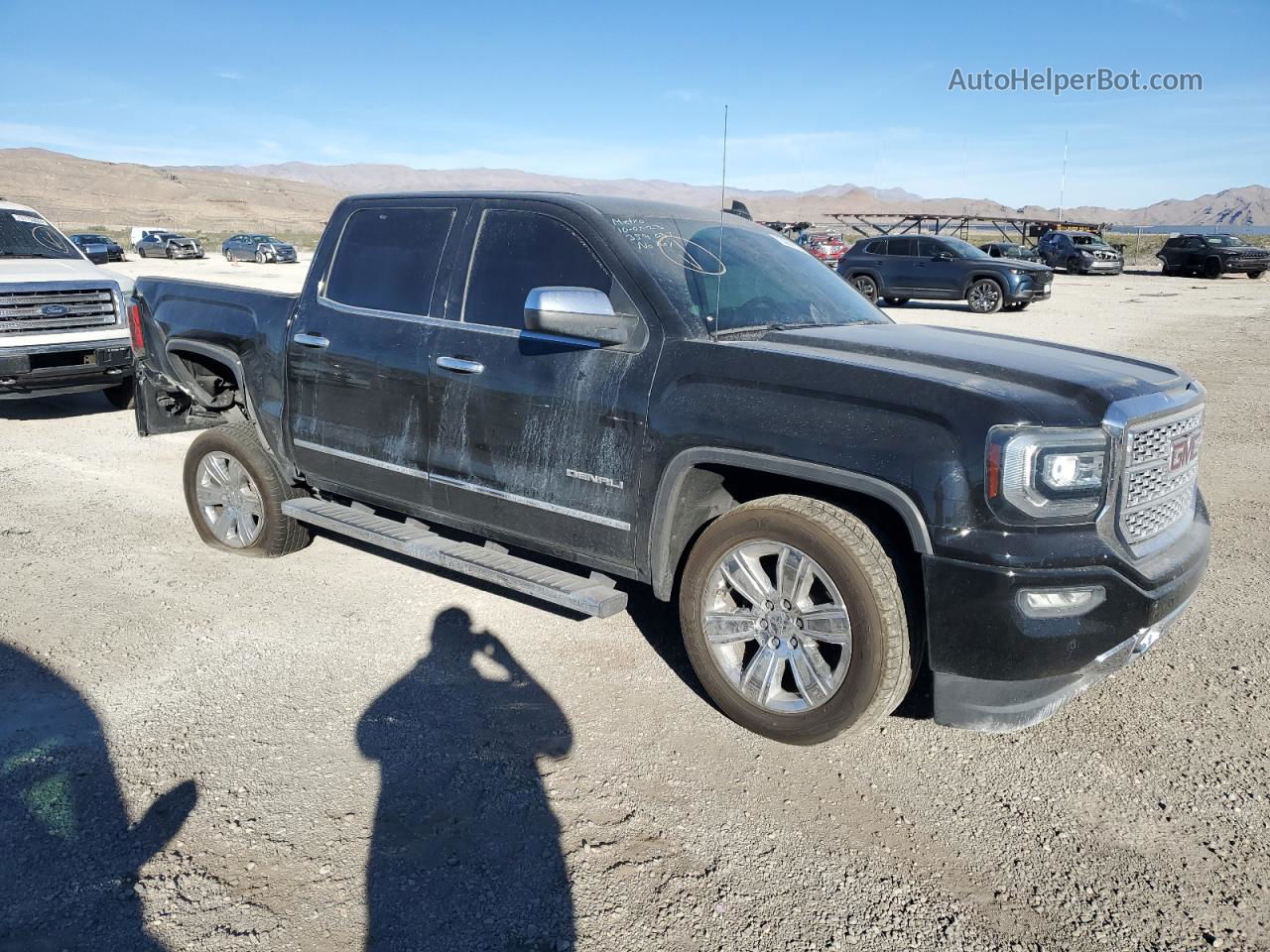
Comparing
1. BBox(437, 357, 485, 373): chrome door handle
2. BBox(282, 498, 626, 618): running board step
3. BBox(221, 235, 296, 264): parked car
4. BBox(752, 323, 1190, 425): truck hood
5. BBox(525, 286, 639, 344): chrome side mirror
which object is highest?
BBox(221, 235, 296, 264): parked car

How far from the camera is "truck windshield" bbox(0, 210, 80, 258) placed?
32.5ft

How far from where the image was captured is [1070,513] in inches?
119

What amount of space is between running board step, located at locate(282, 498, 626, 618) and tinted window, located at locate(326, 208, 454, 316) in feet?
3.54

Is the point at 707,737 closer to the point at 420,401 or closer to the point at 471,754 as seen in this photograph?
the point at 471,754

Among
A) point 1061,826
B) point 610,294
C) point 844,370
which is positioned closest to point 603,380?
point 610,294

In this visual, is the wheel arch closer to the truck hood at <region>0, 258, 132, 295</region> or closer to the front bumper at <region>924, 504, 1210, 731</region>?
the front bumper at <region>924, 504, 1210, 731</region>

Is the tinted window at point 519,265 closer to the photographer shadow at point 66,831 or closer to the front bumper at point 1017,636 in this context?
the front bumper at point 1017,636

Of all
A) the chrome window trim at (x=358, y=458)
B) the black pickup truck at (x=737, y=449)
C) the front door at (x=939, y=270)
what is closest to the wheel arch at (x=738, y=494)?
the black pickup truck at (x=737, y=449)

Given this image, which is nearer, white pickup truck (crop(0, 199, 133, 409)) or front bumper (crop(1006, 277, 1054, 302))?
white pickup truck (crop(0, 199, 133, 409))

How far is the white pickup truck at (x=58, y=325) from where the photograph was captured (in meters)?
8.66

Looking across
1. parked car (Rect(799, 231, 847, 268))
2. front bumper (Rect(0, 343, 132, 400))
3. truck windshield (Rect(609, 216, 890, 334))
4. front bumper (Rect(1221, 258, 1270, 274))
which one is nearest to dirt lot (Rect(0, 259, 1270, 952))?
truck windshield (Rect(609, 216, 890, 334))

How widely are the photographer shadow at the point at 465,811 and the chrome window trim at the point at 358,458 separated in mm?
845

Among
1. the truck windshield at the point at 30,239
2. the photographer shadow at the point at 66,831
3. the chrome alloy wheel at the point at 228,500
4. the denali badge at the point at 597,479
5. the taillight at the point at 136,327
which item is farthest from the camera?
the truck windshield at the point at 30,239

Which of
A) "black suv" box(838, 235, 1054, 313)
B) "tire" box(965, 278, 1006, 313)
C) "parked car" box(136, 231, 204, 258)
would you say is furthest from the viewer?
"parked car" box(136, 231, 204, 258)
